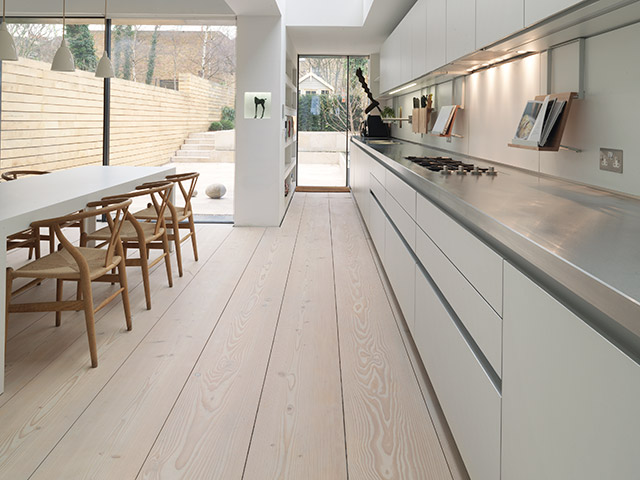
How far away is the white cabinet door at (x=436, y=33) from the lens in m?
3.57

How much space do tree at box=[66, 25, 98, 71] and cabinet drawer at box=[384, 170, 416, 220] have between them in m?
4.56

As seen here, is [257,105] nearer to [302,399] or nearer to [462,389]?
[302,399]

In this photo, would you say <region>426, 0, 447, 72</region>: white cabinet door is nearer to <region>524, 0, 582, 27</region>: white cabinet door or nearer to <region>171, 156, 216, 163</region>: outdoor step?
<region>524, 0, 582, 27</region>: white cabinet door

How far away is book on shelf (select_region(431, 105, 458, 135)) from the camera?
4195 mm

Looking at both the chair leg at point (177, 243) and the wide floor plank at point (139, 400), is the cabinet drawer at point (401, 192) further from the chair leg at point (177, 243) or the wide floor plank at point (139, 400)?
the chair leg at point (177, 243)

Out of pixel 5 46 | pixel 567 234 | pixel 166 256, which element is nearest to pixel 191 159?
pixel 5 46

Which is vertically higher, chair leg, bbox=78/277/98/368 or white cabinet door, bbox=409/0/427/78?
white cabinet door, bbox=409/0/427/78

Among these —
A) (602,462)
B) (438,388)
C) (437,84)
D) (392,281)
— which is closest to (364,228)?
(437,84)

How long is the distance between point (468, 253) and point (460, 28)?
1.82 meters

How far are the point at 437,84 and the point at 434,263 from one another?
3274 mm

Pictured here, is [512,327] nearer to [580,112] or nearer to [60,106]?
[580,112]

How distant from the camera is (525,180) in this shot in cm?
258

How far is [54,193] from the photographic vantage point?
11.0ft

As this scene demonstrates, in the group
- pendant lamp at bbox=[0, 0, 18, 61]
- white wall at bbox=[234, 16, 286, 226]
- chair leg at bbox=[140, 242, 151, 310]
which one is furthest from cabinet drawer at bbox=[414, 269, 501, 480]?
white wall at bbox=[234, 16, 286, 226]
